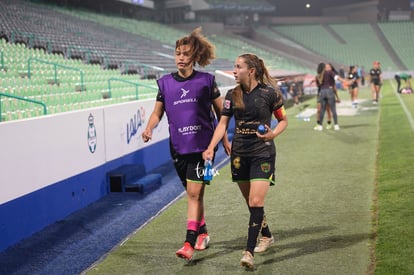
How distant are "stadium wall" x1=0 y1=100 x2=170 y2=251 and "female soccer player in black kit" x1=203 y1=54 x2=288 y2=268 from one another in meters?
2.63

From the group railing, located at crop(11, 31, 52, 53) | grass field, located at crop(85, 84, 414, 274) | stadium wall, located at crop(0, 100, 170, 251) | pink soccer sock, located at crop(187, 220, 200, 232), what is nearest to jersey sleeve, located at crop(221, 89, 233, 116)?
pink soccer sock, located at crop(187, 220, 200, 232)

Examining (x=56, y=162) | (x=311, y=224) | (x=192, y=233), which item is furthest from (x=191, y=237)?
(x=56, y=162)

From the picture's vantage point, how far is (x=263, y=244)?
624 cm

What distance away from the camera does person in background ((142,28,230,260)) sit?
231 inches

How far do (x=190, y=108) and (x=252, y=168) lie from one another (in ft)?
2.72

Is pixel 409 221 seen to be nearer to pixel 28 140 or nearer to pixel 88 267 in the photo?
pixel 88 267

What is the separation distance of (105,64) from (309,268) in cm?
2093

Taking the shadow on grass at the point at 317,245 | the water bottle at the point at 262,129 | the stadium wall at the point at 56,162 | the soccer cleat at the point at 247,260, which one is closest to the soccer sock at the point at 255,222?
the soccer cleat at the point at 247,260

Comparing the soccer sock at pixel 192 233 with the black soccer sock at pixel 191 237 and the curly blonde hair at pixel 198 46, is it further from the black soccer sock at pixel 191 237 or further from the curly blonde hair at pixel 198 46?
the curly blonde hair at pixel 198 46

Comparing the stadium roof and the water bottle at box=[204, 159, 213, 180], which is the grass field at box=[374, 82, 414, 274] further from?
the stadium roof

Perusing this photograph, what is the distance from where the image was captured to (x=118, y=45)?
32.0 meters

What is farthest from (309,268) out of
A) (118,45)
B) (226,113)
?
(118,45)

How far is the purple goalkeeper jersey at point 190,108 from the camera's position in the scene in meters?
5.88

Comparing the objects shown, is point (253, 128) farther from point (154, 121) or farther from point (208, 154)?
point (154, 121)
